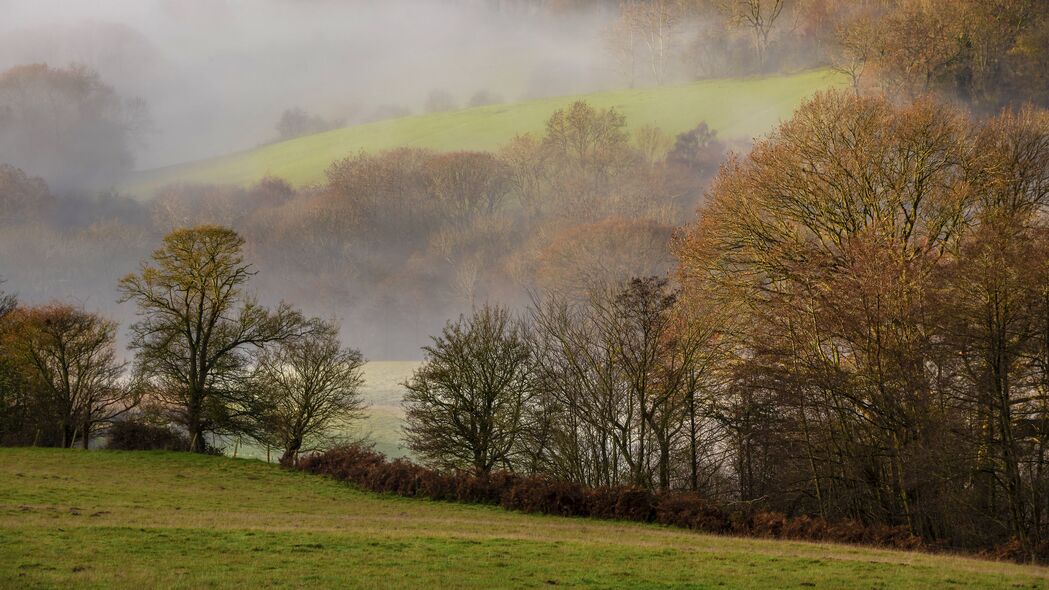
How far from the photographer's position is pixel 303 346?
184 feet

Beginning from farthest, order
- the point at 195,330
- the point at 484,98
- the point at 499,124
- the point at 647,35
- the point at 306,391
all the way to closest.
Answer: the point at 484,98, the point at 647,35, the point at 499,124, the point at 306,391, the point at 195,330

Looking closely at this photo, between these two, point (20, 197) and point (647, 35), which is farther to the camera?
point (647, 35)

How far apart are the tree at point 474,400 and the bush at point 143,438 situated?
1567cm

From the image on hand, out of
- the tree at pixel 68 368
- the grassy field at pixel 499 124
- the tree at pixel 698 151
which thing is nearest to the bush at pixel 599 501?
the tree at pixel 68 368

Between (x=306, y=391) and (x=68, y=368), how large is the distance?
15102 mm

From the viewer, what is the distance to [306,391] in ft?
179

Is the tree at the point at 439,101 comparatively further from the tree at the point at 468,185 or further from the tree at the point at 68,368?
the tree at the point at 68,368

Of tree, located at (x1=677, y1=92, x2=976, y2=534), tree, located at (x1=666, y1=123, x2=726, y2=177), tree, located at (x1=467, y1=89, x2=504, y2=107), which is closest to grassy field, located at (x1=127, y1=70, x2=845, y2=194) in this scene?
tree, located at (x1=666, y1=123, x2=726, y2=177)

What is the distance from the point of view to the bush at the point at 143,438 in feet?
171

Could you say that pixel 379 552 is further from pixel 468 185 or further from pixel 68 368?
pixel 468 185

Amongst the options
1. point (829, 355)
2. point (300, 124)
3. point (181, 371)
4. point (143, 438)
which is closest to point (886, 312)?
point (829, 355)

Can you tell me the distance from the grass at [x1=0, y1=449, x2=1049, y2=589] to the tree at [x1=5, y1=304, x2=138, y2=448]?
72.0ft

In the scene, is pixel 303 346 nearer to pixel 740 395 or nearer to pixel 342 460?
pixel 342 460

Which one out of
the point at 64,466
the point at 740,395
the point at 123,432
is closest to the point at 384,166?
the point at 123,432
